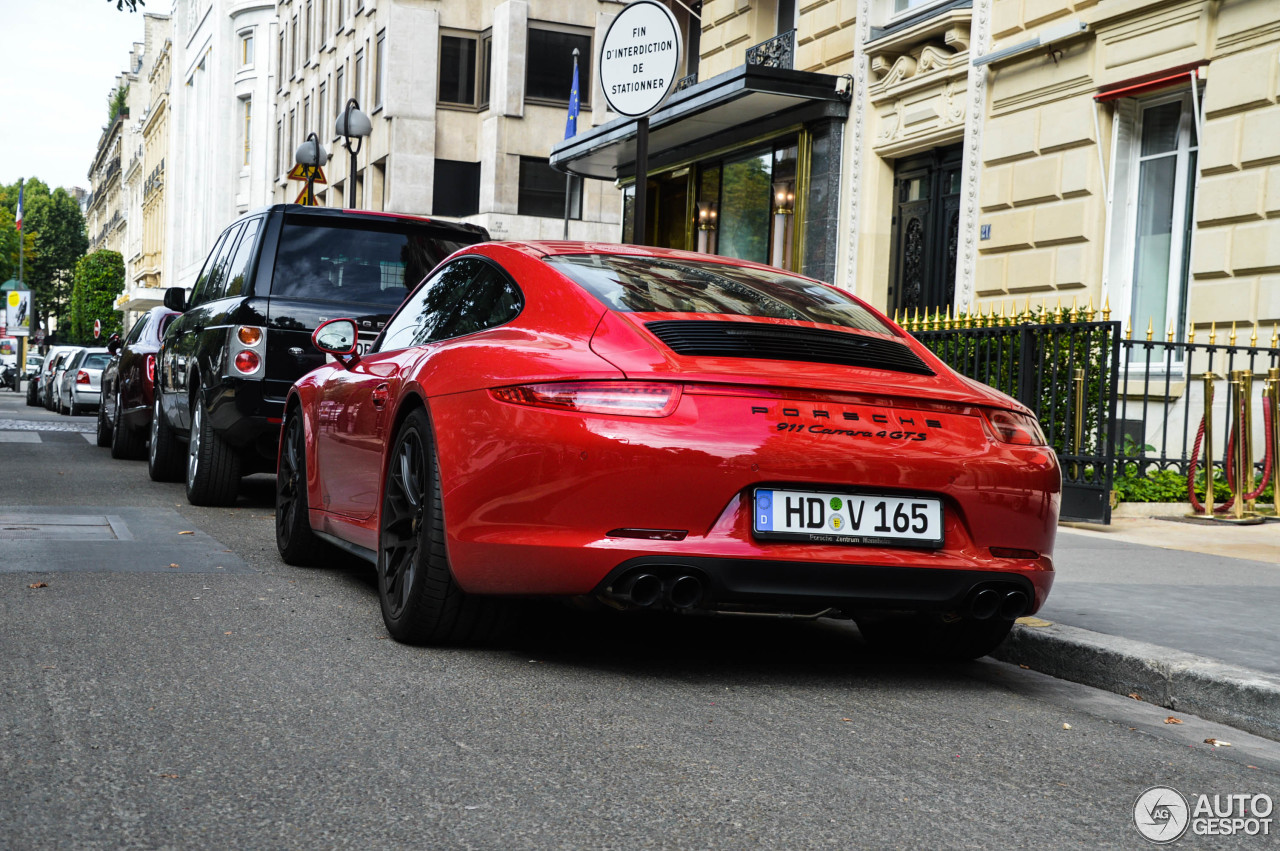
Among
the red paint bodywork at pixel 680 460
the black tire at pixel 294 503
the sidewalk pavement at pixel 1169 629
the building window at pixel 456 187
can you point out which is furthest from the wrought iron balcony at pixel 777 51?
the building window at pixel 456 187

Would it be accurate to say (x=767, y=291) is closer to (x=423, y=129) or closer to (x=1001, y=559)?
(x=1001, y=559)

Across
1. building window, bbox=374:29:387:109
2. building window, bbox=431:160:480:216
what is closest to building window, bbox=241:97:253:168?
building window, bbox=374:29:387:109

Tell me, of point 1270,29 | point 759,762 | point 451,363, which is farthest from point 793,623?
point 1270,29

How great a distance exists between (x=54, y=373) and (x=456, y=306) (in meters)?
31.2

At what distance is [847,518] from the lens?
424cm

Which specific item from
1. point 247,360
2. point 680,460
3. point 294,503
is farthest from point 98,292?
point 680,460

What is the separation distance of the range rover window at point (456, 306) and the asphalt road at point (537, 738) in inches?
42.3

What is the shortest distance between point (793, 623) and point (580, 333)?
6.31 feet

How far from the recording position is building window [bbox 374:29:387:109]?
39875mm

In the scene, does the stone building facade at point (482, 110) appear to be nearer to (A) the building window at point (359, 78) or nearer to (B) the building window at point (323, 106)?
(A) the building window at point (359, 78)

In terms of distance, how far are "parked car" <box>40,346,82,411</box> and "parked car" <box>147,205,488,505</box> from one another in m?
23.4

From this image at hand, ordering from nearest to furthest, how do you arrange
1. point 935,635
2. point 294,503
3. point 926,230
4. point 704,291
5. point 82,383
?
point 704,291 → point 935,635 → point 294,503 → point 926,230 → point 82,383

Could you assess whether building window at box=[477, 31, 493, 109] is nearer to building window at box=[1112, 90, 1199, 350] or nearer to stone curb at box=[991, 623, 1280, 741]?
building window at box=[1112, 90, 1199, 350]

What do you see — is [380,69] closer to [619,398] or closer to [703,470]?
[619,398]
